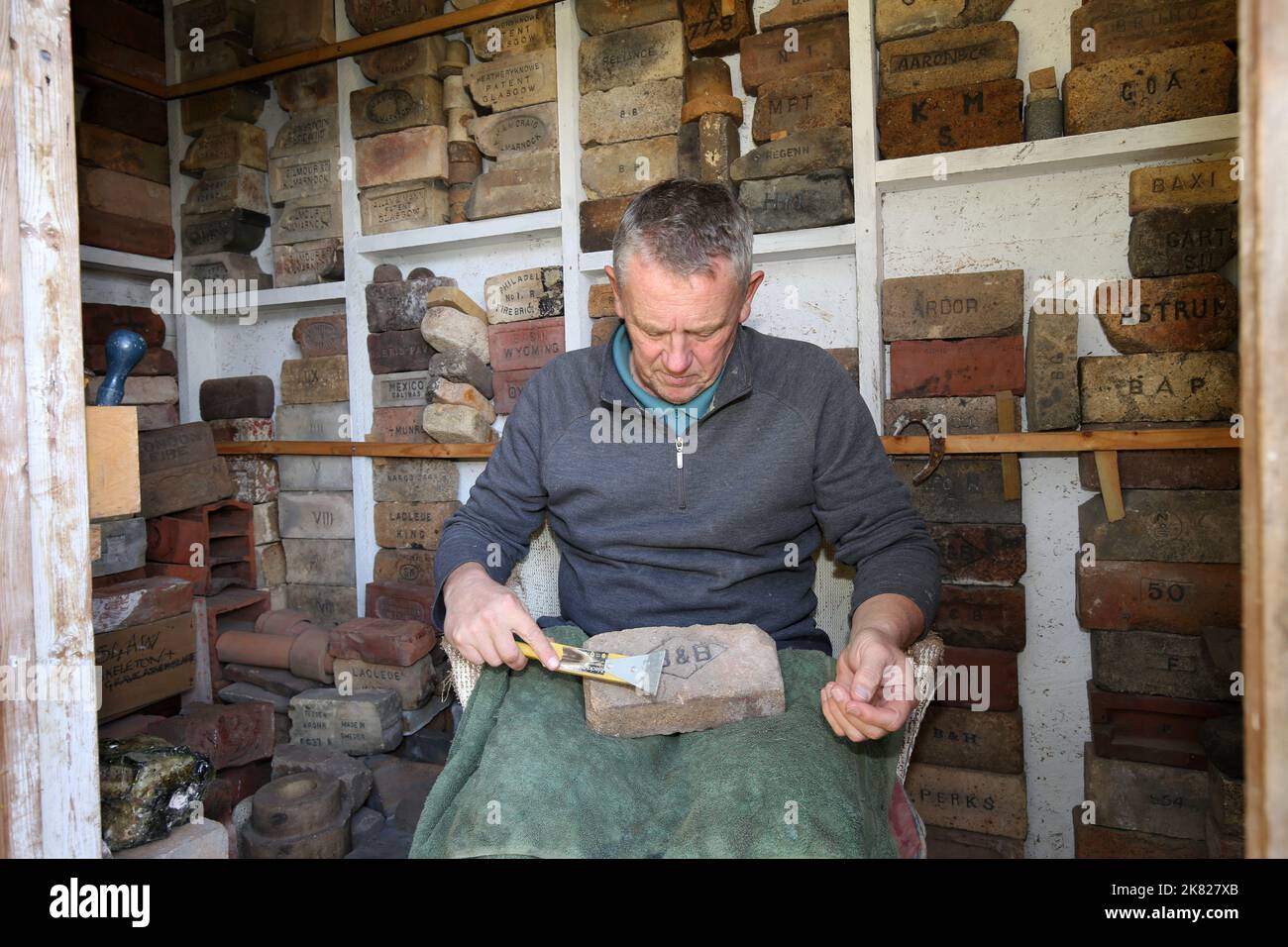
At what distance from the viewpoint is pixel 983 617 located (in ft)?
8.52

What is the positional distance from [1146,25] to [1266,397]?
2257mm

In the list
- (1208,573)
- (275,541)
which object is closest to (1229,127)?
(1208,573)

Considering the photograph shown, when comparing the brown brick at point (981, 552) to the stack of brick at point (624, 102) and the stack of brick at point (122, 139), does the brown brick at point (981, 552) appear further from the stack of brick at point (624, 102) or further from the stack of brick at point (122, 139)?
the stack of brick at point (122, 139)

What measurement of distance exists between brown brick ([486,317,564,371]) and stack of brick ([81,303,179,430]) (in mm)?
1481

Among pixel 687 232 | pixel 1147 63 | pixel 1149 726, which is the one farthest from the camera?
pixel 1149 726

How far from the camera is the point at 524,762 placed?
54.2 inches

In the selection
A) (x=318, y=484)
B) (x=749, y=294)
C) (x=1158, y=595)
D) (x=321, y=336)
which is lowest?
(x=1158, y=595)

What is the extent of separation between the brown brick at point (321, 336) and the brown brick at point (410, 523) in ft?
2.39

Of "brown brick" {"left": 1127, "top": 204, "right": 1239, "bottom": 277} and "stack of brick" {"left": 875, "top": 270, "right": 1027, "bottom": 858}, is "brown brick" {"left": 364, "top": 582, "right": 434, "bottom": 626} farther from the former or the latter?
"brown brick" {"left": 1127, "top": 204, "right": 1239, "bottom": 277}

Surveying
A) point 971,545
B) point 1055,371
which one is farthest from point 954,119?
point 971,545

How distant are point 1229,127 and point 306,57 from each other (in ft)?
10.6

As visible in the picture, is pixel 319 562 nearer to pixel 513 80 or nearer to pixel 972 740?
pixel 513 80

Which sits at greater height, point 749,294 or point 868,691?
point 749,294

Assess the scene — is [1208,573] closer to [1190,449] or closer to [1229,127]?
[1190,449]
